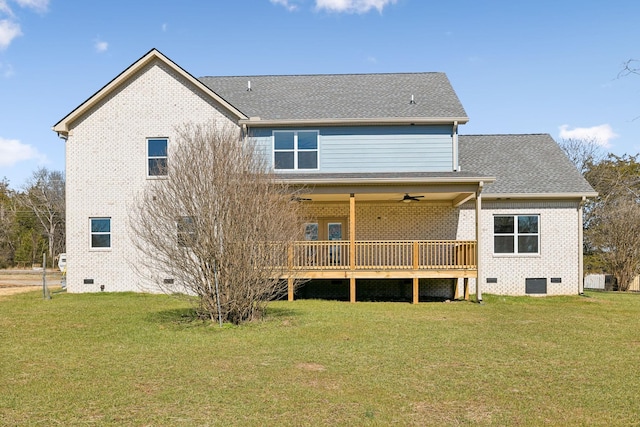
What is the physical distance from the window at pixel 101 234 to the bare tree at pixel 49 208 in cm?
3368

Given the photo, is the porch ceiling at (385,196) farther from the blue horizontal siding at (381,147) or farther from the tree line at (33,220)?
the tree line at (33,220)

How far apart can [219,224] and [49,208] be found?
46.5 metres

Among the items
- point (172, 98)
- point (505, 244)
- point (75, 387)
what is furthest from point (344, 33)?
point (75, 387)

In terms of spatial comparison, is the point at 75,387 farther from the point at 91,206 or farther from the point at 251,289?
the point at 91,206

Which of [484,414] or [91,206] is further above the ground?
[91,206]

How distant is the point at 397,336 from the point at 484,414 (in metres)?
4.70

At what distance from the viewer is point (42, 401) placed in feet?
21.2

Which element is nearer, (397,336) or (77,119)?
(397,336)

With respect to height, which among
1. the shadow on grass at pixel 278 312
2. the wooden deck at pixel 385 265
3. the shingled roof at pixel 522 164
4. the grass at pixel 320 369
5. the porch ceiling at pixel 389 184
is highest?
the shingled roof at pixel 522 164

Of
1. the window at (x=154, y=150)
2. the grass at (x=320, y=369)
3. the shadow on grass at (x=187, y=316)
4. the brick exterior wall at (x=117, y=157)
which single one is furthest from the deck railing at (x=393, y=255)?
the window at (x=154, y=150)

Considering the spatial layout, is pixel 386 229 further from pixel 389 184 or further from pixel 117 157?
pixel 117 157

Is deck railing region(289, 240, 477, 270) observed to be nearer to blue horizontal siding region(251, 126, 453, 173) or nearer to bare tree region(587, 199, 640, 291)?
blue horizontal siding region(251, 126, 453, 173)

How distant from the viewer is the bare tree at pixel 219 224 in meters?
11.5

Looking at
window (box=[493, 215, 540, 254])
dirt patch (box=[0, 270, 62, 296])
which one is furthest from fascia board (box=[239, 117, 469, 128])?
dirt patch (box=[0, 270, 62, 296])
